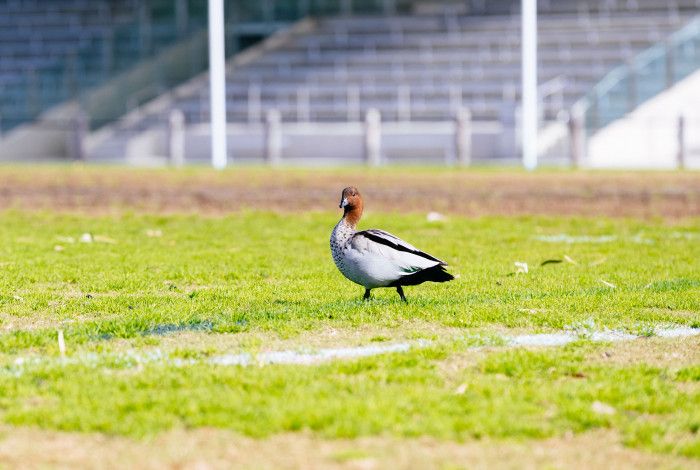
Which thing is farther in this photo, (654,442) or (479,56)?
(479,56)

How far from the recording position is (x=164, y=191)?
71.8 ft

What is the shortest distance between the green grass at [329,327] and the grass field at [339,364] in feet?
0.05

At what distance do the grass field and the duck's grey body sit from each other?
0.27 meters

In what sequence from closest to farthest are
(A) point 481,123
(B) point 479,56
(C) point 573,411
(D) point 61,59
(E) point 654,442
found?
(E) point 654,442, (C) point 573,411, (A) point 481,123, (B) point 479,56, (D) point 61,59

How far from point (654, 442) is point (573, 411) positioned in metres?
0.47

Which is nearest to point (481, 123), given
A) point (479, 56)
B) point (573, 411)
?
point (479, 56)

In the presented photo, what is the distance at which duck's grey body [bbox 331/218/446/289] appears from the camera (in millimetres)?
7598

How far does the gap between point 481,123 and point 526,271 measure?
2442 centimetres

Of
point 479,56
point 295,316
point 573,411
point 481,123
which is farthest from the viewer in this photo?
point 479,56

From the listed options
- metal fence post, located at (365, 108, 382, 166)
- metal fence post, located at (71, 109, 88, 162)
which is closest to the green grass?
metal fence post, located at (365, 108, 382, 166)

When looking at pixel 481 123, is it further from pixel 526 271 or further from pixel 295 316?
pixel 295 316

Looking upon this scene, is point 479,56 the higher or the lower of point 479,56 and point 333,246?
the higher

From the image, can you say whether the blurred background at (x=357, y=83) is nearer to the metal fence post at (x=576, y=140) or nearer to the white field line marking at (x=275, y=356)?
the metal fence post at (x=576, y=140)

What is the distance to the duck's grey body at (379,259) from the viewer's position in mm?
7598
